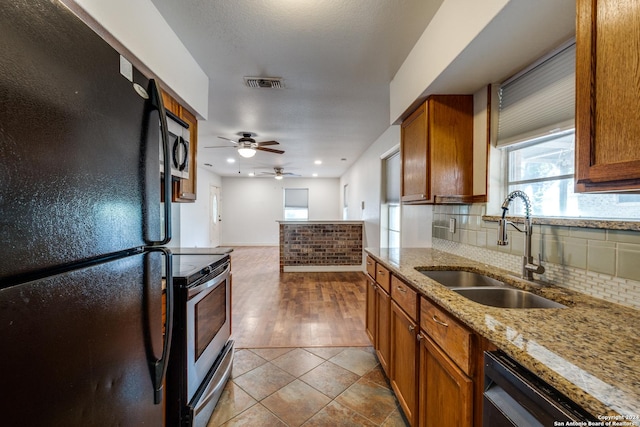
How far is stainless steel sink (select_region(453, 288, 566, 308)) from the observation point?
133cm

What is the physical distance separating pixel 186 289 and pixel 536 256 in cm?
185

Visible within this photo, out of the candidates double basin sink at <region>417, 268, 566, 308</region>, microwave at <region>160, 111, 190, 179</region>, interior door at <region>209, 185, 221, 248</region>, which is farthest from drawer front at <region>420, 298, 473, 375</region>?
interior door at <region>209, 185, 221, 248</region>

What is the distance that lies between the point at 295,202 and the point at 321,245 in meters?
4.52

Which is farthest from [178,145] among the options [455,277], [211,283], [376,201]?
[376,201]

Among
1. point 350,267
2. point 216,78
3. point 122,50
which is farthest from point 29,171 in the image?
point 350,267

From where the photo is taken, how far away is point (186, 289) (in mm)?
1378

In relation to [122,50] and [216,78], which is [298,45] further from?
[122,50]

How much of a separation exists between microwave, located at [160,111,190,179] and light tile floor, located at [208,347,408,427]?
154cm

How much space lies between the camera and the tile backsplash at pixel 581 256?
1.07 meters

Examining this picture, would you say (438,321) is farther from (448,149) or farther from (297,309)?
(297,309)

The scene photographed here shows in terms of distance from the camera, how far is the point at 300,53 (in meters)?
2.09

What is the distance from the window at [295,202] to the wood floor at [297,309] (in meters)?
4.41

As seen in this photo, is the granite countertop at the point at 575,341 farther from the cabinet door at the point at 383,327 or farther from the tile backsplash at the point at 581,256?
the cabinet door at the point at 383,327

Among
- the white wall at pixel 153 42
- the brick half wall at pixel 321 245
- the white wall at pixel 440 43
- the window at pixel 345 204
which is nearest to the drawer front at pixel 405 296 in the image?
the white wall at pixel 440 43
